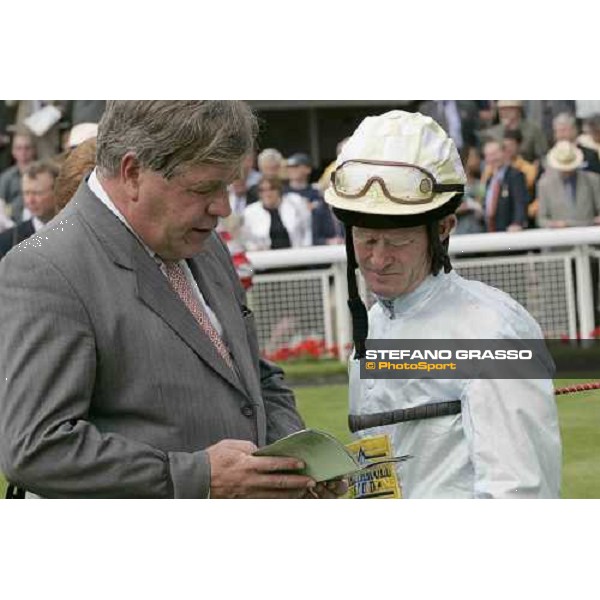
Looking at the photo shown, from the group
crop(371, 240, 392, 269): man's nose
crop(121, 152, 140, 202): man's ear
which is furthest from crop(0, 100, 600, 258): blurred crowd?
crop(121, 152, 140, 202): man's ear

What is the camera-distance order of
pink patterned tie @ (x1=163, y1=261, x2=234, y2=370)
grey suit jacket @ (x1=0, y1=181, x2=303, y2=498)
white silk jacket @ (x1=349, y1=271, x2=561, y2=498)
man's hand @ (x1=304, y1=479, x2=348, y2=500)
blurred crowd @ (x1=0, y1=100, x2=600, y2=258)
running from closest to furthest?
grey suit jacket @ (x1=0, y1=181, x2=303, y2=498) → pink patterned tie @ (x1=163, y1=261, x2=234, y2=370) → man's hand @ (x1=304, y1=479, x2=348, y2=500) → white silk jacket @ (x1=349, y1=271, x2=561, y2=498) → blurred crowd @ (x1=0, y1=100, x2=600, y2=258)

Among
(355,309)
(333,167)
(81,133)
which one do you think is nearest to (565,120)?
(333,167)

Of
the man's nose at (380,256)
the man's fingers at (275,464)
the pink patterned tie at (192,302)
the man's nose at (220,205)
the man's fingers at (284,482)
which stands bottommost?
the man's fingers at (284,482)

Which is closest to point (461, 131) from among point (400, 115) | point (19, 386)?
point (400, 115)

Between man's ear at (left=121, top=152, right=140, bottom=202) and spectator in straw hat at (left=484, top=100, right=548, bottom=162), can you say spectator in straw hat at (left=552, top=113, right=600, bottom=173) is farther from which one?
man's ear at (left=121, top=152, right=140, bottom=202)

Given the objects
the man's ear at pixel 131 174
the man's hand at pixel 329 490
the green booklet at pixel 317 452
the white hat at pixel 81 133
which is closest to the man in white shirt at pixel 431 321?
the man's hand at pixel 329 490

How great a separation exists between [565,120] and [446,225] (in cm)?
43

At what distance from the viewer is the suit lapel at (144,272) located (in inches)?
94.3

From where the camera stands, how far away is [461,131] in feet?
9.82

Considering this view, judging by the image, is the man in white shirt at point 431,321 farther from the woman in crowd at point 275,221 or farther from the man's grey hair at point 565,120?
the man's grey hair at point 565,120

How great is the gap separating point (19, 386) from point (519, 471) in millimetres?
1195

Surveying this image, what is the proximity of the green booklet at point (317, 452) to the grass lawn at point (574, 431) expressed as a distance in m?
0.49

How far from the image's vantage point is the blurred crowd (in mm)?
3012

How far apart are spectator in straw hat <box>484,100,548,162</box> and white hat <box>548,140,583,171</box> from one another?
3 cm
